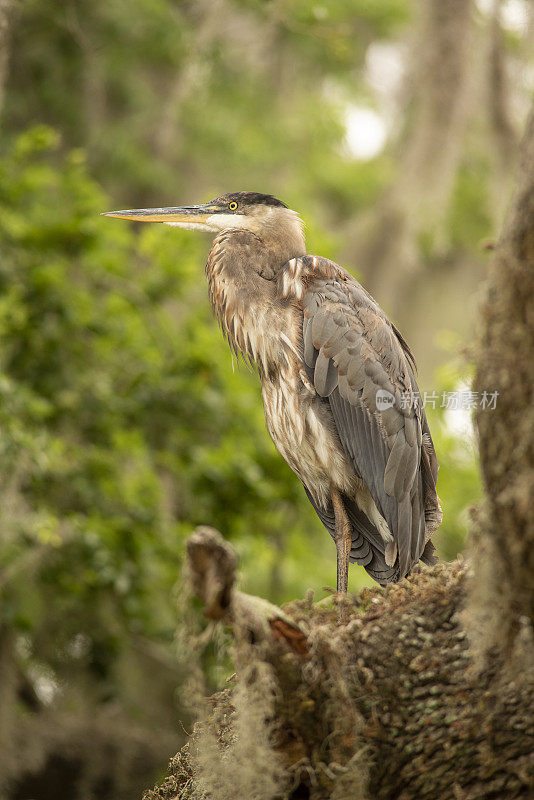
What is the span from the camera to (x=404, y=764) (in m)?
2.52

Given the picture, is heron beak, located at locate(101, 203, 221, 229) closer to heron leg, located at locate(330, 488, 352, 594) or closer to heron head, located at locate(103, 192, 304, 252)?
heron head, located at locate(103, 192, 304, 252)

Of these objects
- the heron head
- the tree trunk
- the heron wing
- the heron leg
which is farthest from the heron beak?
the tree trunk

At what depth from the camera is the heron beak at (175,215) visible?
14.5ft

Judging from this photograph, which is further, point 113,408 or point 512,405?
point 113,408

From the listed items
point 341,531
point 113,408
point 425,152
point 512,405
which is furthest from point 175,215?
point 425,152

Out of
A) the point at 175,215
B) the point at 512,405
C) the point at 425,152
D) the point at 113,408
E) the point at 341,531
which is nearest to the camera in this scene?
Answer: the point at 512,405

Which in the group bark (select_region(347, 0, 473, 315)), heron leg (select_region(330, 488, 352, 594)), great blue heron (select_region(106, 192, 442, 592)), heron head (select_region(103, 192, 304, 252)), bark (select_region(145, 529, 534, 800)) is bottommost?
bark (select_region(145, 529, 534, 800))

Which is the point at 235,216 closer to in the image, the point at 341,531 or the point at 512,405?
the point at 341,531

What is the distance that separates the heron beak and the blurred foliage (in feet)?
3.87

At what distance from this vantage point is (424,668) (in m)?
2.59

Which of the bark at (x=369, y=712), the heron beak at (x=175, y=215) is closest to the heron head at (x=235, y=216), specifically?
the heron beak at (x=175, y=215)

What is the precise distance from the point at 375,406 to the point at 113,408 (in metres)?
2.65

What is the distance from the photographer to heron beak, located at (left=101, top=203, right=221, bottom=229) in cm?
443

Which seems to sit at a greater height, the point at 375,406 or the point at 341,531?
the point at 375,406
